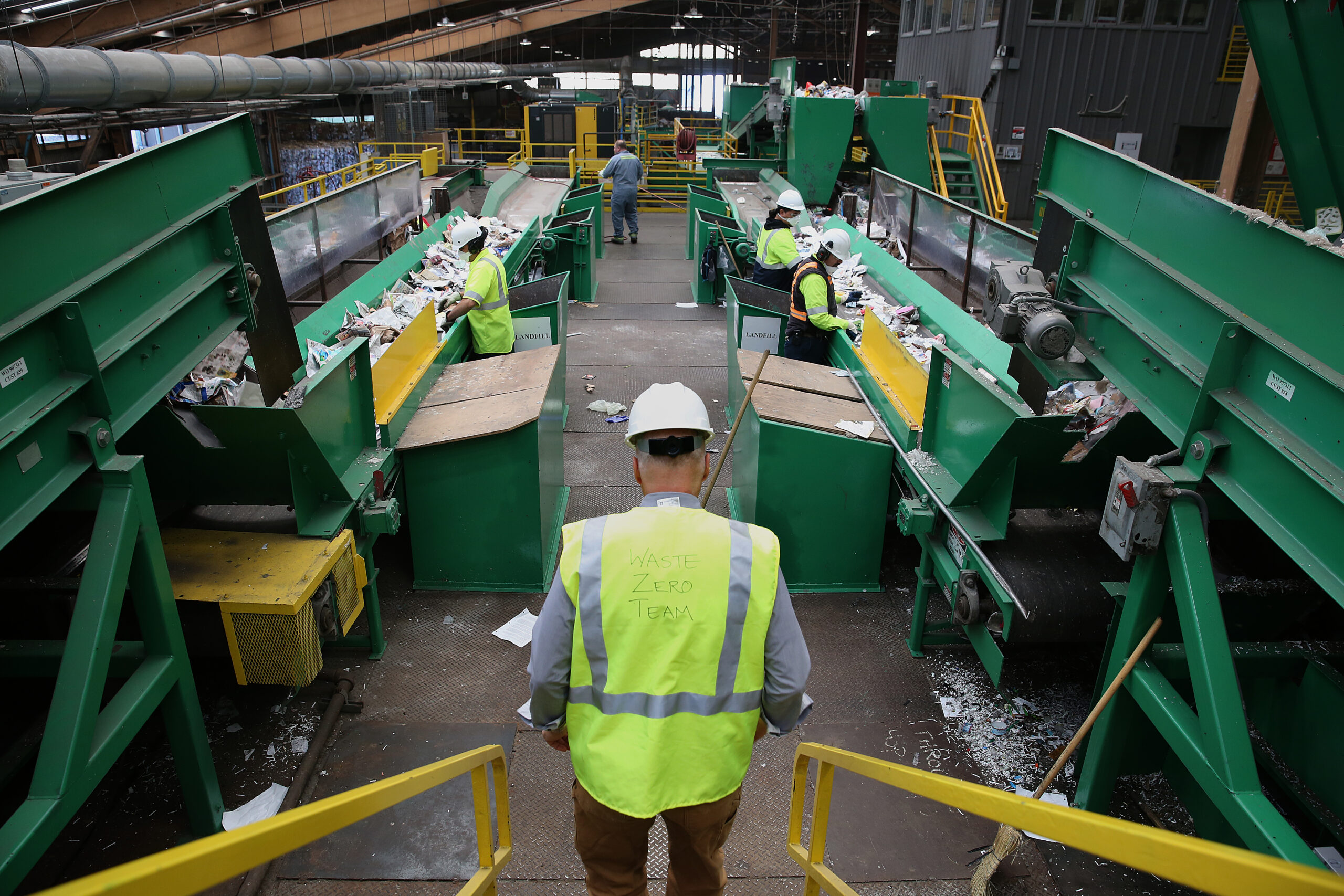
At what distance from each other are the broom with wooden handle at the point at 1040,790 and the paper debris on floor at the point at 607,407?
4.80 m

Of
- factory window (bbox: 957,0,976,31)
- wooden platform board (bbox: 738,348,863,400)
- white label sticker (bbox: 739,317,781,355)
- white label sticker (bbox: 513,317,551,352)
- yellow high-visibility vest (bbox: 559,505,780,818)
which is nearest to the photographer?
yellow high-visibility vest (bbox: 559,505,780,818)

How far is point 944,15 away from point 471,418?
1629cm

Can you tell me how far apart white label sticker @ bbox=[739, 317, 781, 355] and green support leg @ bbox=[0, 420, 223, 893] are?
456 cm

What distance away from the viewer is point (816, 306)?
583 centimetres

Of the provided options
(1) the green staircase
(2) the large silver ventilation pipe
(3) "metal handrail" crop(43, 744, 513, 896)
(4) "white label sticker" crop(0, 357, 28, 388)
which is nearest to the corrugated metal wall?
(1) the green staircase

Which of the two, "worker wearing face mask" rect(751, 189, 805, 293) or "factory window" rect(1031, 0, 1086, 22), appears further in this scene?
"factory window" rect(1031, 0, 1086, 22)

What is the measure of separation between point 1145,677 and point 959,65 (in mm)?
16093

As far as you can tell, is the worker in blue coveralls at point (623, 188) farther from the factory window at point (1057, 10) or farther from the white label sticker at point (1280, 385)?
the white label sticker at point (1280, 385)

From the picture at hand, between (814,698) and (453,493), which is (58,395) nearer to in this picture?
(453,493)

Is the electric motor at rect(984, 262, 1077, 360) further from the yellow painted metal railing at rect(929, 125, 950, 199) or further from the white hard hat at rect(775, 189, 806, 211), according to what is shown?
the yellow painted metal railing at rect(929, 125, 950, 199)

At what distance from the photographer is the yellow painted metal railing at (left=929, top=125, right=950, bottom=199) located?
1114cm

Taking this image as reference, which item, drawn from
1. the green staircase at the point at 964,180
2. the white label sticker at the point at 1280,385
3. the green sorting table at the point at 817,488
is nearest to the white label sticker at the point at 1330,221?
the white label sticker at the point at 1280,385

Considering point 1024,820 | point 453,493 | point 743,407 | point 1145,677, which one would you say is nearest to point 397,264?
point 453,493

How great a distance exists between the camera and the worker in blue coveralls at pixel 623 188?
42.4ft
